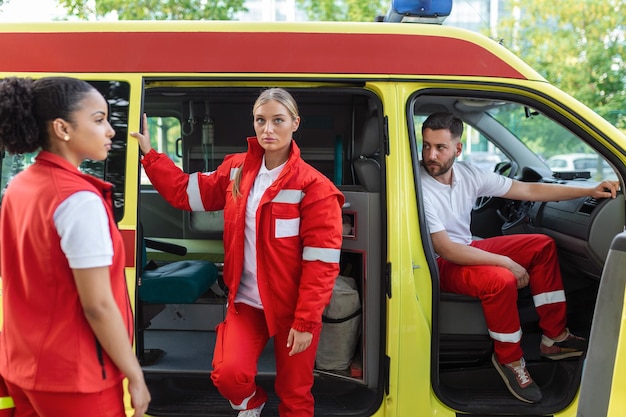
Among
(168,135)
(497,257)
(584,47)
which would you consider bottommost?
(497,257)

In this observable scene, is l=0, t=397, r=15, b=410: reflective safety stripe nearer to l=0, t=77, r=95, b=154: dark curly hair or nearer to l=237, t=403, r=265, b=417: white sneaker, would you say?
l=0, t=77, r=95, b=154: dark curly hair

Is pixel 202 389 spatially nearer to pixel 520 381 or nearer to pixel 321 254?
pixel 321 254

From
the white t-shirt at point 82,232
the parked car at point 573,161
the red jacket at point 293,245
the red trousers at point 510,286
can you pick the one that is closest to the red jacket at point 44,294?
the white t-shirt at point 82,232

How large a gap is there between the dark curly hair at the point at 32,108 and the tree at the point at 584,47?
1148 cm

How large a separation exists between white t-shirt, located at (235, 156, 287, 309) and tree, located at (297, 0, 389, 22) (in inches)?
408

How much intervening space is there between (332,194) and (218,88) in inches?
28.5

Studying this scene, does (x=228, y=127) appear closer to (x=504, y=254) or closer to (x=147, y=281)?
(x=147, y=281)

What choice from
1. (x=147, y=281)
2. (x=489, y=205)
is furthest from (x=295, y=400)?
(x=489, y=205)

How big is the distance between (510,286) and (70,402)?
2076mm

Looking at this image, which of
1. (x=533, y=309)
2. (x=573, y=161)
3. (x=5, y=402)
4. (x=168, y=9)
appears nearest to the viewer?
(x=5, y=402)

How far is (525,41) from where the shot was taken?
46.6 ft

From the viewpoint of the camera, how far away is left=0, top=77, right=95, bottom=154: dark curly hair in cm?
151

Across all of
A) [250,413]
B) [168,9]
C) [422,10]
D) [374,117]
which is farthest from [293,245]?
[168,9]

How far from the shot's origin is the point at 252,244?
2.57 metres
